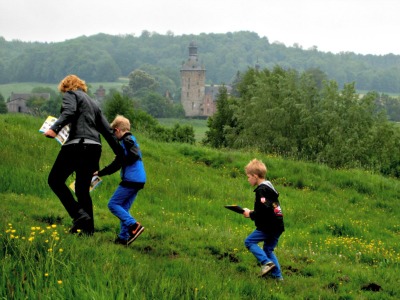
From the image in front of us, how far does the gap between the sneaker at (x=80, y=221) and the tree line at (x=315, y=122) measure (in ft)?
111

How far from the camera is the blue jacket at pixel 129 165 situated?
27.3 feet

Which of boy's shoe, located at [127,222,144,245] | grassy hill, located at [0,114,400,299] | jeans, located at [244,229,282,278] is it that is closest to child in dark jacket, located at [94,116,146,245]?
boy's shoe, located at [127,222,144,245]

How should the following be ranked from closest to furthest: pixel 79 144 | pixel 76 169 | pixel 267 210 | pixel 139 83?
pixel 267 210 < pixel 79 144 < pixel 76 169 < pixel 139 83

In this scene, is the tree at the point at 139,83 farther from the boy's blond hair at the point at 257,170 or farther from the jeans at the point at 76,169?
the boy's blond hair at the point at 257,170

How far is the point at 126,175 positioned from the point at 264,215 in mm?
2209

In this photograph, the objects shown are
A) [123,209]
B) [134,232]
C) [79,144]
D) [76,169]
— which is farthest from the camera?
[123,209]

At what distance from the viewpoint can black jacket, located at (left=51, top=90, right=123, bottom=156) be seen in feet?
26.0

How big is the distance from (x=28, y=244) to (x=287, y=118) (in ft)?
144

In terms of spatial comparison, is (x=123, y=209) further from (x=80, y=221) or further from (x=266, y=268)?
(x=266, y=268)

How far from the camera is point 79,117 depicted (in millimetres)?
8047

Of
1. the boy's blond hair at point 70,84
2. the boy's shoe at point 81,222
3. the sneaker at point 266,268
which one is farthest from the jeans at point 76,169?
the sneaker at point 266,268

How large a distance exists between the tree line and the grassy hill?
23724 millimetres

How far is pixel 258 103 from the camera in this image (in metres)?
52.3

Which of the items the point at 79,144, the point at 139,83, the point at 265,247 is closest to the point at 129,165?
the point at 79,144
